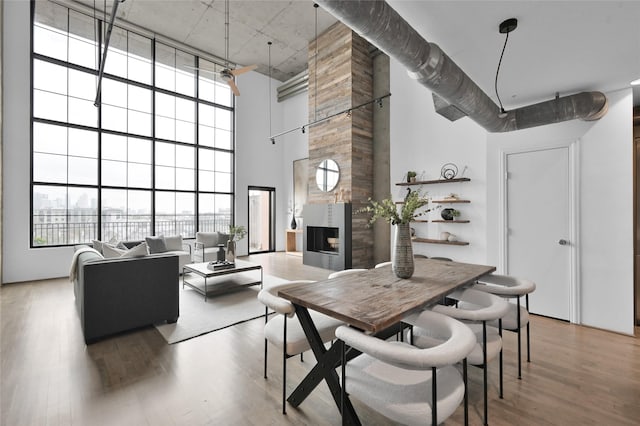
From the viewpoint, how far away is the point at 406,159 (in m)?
4.98

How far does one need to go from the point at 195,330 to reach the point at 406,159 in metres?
4.07

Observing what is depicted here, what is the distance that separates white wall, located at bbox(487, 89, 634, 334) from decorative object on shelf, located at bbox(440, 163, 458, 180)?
4.16ft

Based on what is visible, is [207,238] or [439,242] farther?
[207,238]

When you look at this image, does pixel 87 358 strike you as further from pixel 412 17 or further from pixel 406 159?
pixel 406 159

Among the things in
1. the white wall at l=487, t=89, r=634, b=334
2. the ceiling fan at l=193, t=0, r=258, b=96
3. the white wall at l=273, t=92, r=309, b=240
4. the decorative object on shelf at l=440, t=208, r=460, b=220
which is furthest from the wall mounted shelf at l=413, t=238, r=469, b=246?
the white wall at l=273, t=92, r=309, b=240

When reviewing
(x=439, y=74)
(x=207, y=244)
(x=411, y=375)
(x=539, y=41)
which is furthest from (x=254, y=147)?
(x=411, y=375)

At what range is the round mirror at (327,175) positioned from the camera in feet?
20.8

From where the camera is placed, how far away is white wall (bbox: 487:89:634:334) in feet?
9.82

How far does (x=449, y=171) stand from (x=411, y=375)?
3.68 metres

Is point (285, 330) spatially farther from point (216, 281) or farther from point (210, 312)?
point (216, 281)

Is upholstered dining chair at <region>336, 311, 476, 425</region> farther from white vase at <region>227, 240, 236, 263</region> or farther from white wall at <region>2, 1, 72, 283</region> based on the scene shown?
white wall at <region>2, 1, 72, 283</region>

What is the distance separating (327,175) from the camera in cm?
654

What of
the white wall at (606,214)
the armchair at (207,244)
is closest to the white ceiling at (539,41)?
the white wall at (606,214)

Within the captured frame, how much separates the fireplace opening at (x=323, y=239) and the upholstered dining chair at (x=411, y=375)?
4622 millimetres
